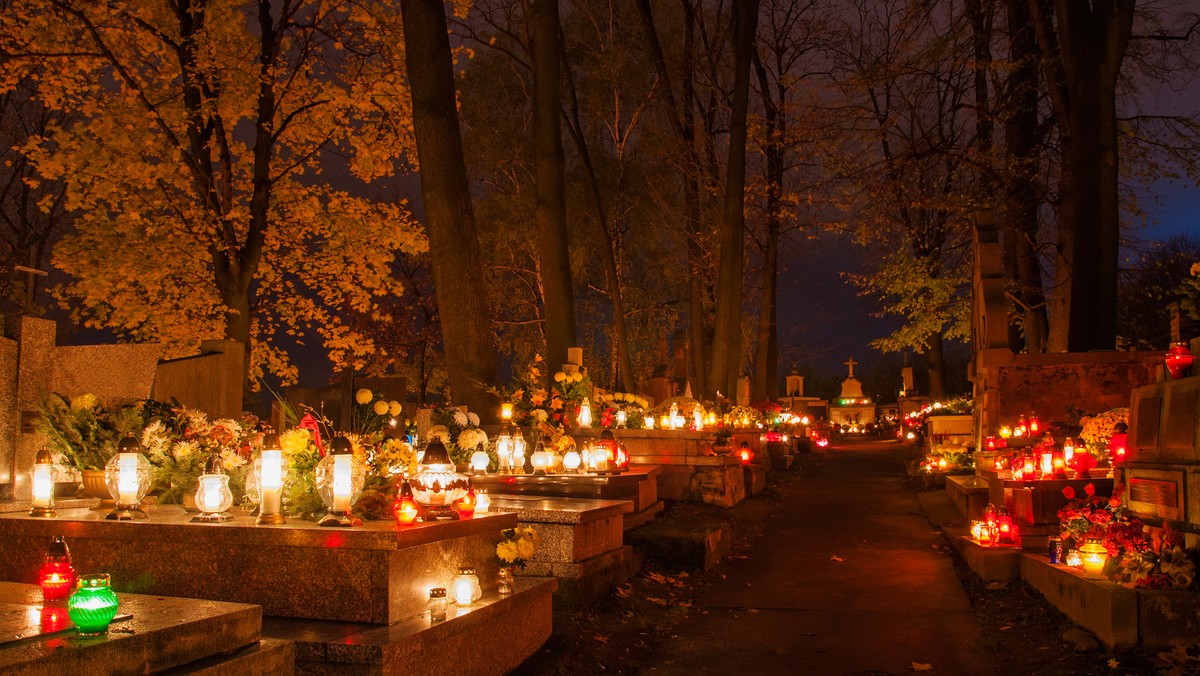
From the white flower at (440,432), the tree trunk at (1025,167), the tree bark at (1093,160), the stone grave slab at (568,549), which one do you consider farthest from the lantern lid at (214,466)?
the tree trunk at (1025,167)

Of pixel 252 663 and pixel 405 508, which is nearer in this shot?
pixel 252 663

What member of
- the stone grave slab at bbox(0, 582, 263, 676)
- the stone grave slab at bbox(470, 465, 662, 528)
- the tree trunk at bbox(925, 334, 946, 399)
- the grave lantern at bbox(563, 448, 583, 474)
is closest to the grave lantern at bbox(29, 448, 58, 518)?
the stone grave slab at bbox(0, 582, 263, 676)

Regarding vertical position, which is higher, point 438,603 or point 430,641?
point 438,603

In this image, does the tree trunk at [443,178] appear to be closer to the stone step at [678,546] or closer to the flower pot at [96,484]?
the stone step at [678,546]

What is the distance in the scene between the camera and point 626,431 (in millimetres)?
15805

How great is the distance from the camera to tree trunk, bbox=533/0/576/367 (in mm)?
17016

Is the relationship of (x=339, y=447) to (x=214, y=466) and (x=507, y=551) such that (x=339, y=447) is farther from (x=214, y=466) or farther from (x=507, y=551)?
(x=507, y=551)

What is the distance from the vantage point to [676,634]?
335 inches

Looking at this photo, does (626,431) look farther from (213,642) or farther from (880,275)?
(880,275)

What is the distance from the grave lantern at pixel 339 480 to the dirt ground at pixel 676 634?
5.65 ft

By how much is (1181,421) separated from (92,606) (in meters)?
7.76

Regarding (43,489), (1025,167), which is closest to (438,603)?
(43,489)

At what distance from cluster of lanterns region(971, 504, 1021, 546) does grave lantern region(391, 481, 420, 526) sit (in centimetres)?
681

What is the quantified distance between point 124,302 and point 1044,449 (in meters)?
17.5
